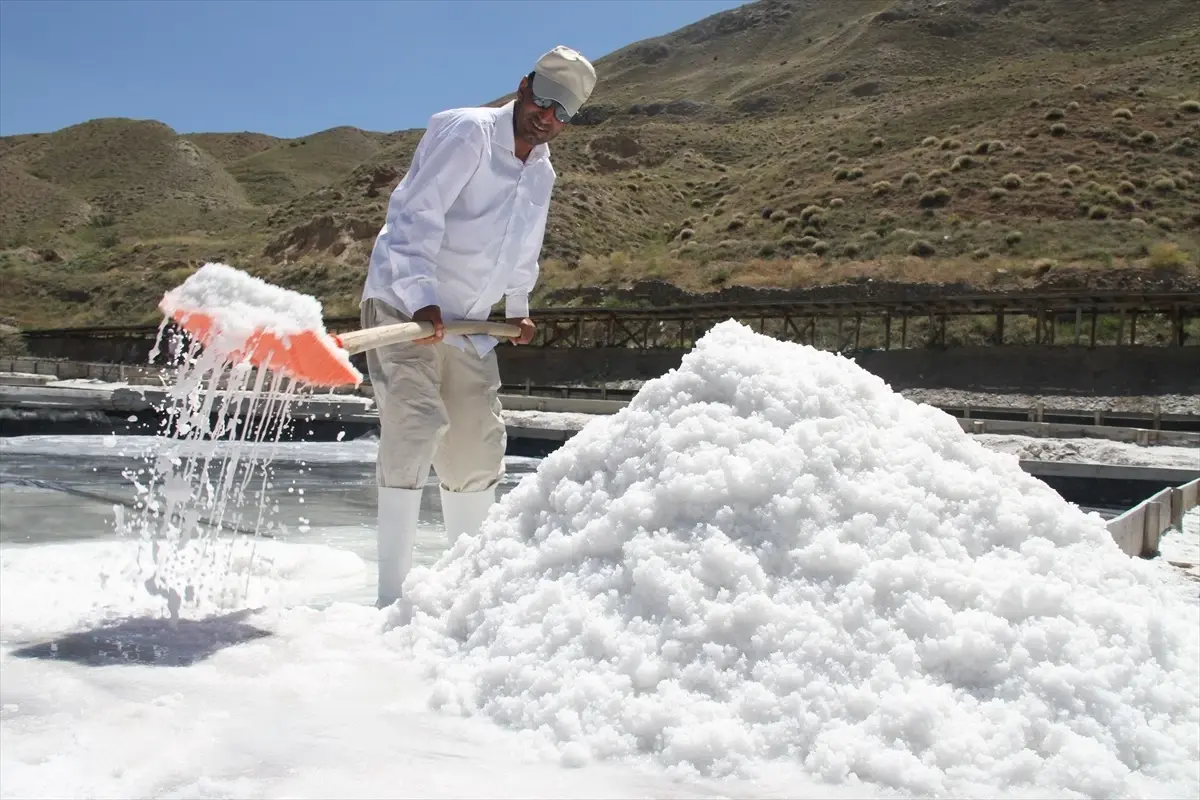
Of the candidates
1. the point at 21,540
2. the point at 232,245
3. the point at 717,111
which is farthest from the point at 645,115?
the point at 21,540

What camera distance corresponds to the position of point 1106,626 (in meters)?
1.67

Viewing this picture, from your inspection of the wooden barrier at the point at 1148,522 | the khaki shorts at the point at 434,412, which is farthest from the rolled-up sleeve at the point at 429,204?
the wooden barrier at the point at 1148,522

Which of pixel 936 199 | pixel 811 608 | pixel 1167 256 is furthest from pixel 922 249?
pixel 811 608

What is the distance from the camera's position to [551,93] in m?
2.44

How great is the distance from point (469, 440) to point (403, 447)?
0.75ft

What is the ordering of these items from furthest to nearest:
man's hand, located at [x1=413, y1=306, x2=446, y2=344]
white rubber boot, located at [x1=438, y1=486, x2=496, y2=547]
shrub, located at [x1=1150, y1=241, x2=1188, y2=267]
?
shrub, located at [x1=1150, y1=241, x2=1188, y2=267] → white rubber boot, located at [x1=438, y1=486, x2=496, y2=547] → man's hand, located at [x1=413, y1=306, x2=446, y2=344]

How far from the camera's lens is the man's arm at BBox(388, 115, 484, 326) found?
237cm

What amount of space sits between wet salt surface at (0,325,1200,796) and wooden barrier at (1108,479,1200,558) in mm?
1274

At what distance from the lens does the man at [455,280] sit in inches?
94.0

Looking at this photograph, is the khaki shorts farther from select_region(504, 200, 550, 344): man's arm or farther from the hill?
the hill

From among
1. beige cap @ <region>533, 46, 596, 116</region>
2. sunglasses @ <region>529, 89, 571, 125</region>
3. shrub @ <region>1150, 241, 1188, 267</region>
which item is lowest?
sunglasses @ <region>529, 89, 571, 125</region>

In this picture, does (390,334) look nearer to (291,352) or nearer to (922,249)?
(291,352)

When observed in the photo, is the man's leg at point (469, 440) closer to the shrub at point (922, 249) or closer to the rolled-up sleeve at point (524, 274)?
the rolled-up sleeve at point (524, 274)

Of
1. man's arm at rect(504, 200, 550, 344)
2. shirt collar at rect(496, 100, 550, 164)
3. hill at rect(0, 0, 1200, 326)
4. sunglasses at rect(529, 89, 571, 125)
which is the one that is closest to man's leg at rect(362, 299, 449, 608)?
man's arm at rect(504, 200, 550, 344)
